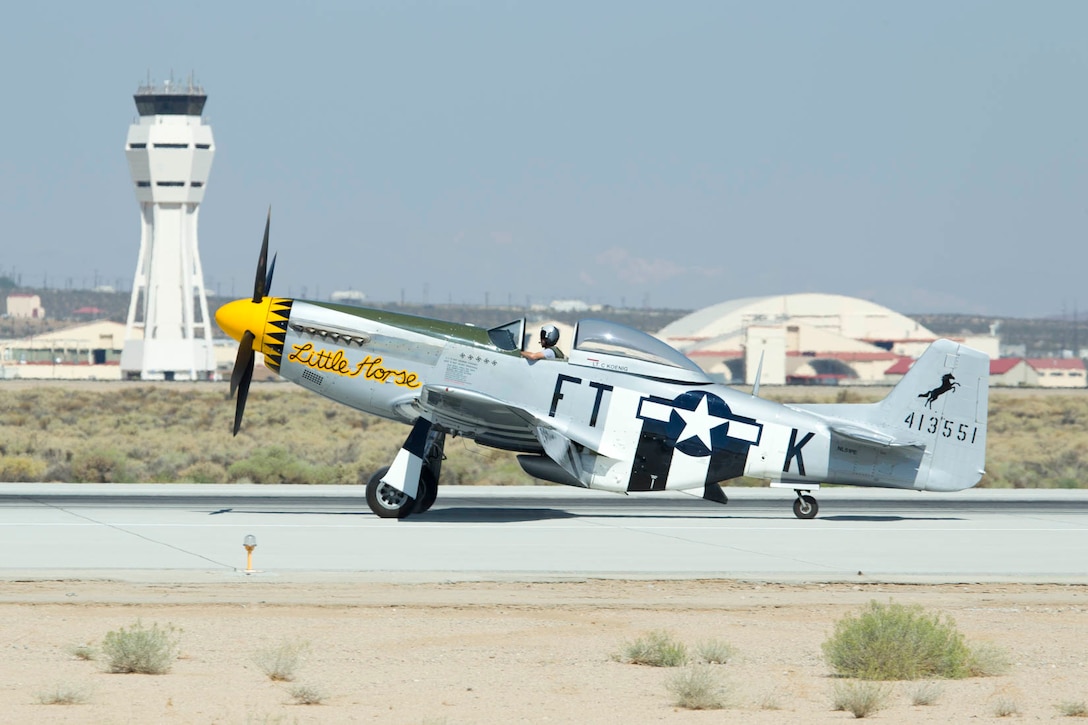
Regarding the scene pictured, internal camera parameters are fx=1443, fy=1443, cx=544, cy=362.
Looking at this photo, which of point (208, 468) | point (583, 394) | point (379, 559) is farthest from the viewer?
point (208, 468)

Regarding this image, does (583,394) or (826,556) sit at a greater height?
(583,394)

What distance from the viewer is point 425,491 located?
63.2 feet

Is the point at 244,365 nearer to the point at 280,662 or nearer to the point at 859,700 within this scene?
the point at 280,662

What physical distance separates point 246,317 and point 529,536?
4.75 m

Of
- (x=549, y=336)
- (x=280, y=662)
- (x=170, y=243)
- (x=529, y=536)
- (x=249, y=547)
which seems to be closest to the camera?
(x=280, y=662)

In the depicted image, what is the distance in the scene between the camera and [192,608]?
1241 cm

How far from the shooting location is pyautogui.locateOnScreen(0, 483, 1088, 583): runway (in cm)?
1479

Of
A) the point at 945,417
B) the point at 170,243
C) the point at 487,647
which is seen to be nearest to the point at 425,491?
the point at 945,417

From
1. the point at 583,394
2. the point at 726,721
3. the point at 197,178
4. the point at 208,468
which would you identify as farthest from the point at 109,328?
the point at 726,721

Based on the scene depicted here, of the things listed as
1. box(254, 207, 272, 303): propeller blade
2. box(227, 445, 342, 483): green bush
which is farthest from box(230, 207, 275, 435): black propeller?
box(227, 445, 342, 483): green bush

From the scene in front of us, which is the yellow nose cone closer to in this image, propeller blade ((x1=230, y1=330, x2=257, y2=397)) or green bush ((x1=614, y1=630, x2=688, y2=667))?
propeller blade ((x1=230, y1=330, x2=257, y2=397))

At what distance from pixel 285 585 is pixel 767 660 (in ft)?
16.4

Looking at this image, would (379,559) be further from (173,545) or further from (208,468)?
(208,468)

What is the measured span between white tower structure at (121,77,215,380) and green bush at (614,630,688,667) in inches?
4304
